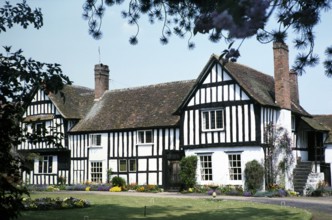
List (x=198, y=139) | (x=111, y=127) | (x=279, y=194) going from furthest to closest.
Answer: (x=111, y=127) → (x=198, y=139) → (x=279, y=194)

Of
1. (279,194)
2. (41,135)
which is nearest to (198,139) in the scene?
(279,194)

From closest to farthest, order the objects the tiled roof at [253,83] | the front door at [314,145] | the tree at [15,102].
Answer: the tree at [15,102] < the tiled roof at [253,83] < the front door at [314,145]

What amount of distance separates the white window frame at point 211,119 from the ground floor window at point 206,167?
5.83 feet

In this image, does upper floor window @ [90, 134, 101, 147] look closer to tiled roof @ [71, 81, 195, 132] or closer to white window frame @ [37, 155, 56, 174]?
tiled roof @ [71, 81, 195, 132]

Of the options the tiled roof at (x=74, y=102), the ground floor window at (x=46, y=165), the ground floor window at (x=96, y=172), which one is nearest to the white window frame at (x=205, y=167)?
the ground floor window at (x=96, y=172)

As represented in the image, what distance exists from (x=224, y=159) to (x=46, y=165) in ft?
50.8

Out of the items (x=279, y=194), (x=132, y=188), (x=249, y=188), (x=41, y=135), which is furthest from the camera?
(x=132, y=188)

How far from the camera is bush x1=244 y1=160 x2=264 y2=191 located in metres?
23.1

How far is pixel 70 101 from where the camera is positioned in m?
34.5

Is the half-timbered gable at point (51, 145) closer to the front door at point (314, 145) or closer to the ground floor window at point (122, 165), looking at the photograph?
the ground floor window at point (122, 165)

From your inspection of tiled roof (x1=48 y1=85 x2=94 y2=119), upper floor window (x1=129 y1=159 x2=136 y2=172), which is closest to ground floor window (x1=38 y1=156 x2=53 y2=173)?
tiled roof (x1=48 y1=85 x2=94 y2=119)

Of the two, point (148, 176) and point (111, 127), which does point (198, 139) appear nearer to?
point (148, 176)

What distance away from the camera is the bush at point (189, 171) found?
25297 mm

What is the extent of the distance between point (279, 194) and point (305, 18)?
1810 cm
